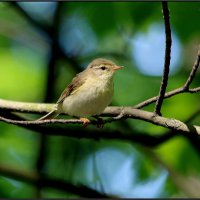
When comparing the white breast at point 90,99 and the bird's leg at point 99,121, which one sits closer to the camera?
the bird's leg at point 99,121

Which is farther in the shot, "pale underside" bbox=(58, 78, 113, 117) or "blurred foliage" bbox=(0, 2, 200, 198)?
"blurred foliage" bbox=(0, 2, 200, 198)

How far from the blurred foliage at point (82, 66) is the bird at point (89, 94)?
48cm

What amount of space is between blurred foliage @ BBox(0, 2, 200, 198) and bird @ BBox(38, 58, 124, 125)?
479mm

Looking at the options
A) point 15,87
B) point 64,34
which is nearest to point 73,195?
point 15,87

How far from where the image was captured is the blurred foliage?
5.55 m

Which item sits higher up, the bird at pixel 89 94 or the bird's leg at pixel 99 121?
the bird at pixel 89 94

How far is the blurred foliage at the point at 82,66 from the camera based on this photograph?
18.2 feet

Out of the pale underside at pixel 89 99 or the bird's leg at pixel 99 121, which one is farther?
the pale underside at pixel 89 99

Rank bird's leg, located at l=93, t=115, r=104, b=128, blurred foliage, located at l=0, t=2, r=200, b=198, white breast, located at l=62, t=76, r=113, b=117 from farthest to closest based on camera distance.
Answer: blurred foliage, located at l=0, t=2, r=200, b=198
white breast, located at l=62, t=76, r=113, b=117
bird's leg, located at l=93, t=115, r=104, b=128

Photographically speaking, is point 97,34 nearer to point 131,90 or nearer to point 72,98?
point 131,90

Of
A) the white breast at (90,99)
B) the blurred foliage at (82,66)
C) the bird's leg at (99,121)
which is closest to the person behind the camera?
the bird's leg at (99,121)

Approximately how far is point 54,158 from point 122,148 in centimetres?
132

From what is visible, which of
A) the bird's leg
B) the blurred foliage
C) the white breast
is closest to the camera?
the bird's leg

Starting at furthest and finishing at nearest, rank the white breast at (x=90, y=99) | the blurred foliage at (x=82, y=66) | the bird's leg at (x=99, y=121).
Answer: the blurred foliage at (x=82, y=66)
the white breast at (x=90, y=99)
the bird's leg at (x=99, y=121)
